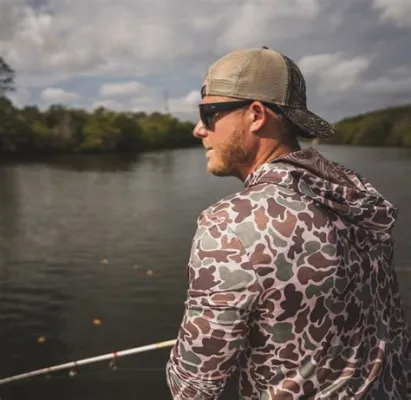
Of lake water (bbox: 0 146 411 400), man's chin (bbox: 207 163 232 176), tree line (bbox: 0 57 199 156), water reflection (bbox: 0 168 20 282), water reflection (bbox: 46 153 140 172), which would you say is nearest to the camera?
man's chin (bbox: 207 163 232 176)

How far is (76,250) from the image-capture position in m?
19.0

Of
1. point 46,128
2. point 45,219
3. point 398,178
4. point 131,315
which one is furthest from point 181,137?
point 131,315

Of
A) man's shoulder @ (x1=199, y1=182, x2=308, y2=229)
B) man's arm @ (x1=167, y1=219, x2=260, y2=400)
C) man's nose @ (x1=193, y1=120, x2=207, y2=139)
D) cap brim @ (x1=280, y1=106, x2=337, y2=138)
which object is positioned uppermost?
cap brim @ (x1=280, y1=106, x2=337, y2=138)

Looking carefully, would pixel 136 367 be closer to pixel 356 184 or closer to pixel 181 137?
pixel 356 184

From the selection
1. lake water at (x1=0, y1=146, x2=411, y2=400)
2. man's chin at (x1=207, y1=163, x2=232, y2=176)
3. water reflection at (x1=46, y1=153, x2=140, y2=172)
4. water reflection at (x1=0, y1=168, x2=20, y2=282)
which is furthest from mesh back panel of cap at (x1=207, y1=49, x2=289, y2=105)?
water reflection at (x1=46, y1=153, x2=140, y2=172)

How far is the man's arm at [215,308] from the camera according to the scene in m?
1.30

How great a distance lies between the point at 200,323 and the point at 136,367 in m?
7.95

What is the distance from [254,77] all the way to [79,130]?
7731 centimetres

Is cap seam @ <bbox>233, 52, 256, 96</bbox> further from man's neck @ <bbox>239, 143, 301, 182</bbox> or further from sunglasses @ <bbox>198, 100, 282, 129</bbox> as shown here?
man's neck @ <bbox>239, 143, 301, 182</bbox>

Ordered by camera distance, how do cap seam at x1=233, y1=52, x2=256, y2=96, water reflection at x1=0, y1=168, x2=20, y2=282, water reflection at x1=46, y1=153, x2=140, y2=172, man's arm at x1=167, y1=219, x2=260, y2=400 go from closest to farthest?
man's arm at x1=167, y1=219, x2=260, y2=400 → cap seam at x1=233, y1=52, x2=256, y2=96 → water reflection at x1=0, y1=168, x2=20, y2=282 → water reflection at x1=46, y1=153, x2=140, y2=172

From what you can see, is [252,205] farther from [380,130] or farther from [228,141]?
[380,130]

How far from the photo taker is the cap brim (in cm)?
150

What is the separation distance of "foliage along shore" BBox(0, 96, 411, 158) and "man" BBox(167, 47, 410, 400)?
61157 mm

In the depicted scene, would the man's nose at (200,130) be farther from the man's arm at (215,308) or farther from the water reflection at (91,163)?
the water reflection at (91,163)
